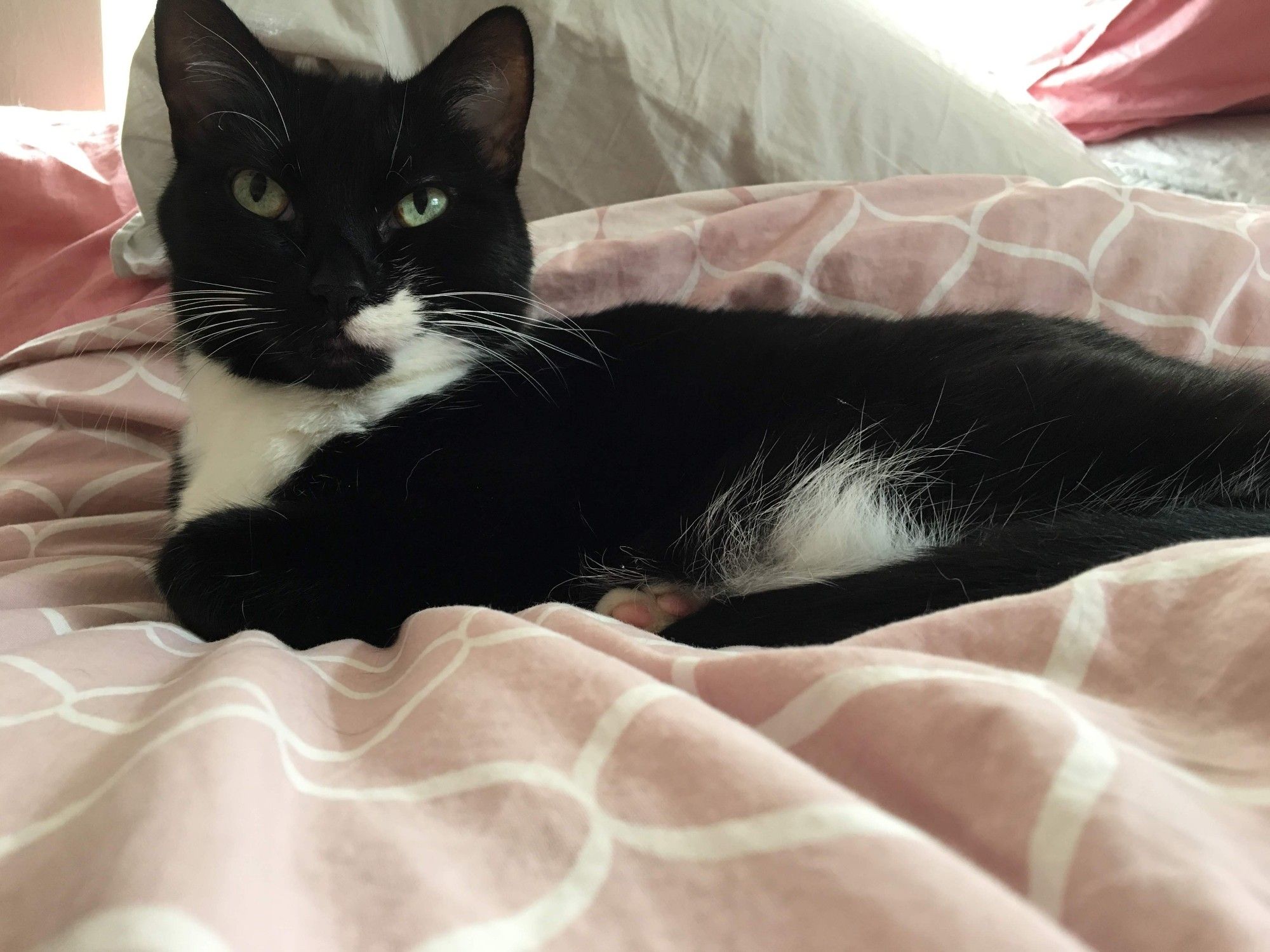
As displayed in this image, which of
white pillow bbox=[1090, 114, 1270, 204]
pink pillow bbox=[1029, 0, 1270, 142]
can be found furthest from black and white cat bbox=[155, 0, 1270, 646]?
pink pillow bbox=[1029, 0, 1270, 142]

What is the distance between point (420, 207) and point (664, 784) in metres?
0.75

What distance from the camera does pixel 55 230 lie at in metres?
1.51

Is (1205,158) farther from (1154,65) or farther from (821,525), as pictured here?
(821,525)

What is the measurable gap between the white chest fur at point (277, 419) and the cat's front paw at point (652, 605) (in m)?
0.31

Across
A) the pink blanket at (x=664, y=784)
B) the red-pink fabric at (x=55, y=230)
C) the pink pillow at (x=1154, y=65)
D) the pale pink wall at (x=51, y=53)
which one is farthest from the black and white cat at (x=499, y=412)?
the pale pink wall at (x=51, y=53)

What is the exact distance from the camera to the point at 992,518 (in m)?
0.69

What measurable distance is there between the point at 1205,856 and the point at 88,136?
210 cm

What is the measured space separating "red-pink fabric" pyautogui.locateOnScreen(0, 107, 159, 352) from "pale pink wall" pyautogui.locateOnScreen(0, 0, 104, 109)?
0.67 metres

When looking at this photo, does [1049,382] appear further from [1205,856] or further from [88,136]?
[88,136]

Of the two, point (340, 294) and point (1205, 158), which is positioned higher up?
point (1205, 158)

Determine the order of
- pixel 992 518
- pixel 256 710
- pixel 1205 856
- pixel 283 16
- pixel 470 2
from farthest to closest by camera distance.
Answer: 1. pixel 470 2
2. pixel 283 16
3. pixel 992 518
4. pixel 256 710
5. pixel 1205 856

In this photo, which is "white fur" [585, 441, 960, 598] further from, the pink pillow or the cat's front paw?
the pink pillow

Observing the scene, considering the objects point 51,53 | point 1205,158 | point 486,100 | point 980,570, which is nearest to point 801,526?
point 980,570

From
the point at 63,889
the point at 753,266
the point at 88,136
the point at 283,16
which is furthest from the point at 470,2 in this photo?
the point at 63,889
